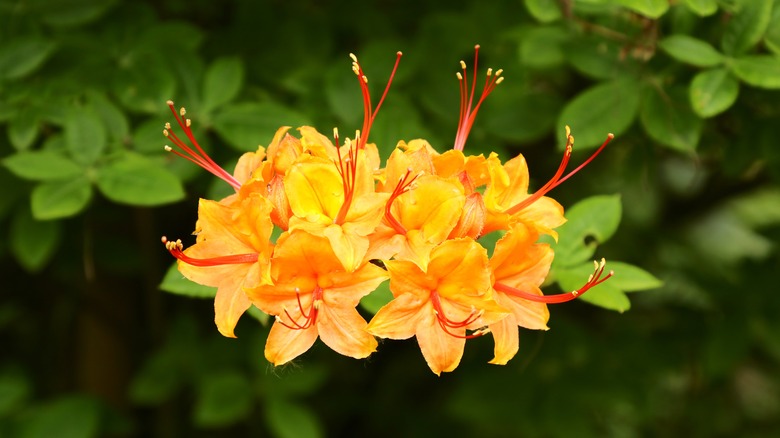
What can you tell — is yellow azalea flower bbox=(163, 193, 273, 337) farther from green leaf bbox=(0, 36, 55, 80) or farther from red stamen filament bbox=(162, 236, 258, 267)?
green leaf bbox=(0, 36, 55, 80)

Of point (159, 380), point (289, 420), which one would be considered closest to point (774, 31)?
point (289, 420)

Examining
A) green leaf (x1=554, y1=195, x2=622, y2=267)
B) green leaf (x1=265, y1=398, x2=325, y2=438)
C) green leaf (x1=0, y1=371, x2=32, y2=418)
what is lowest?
green leaf (x1=0, y1=371, x2=32, y2=418)

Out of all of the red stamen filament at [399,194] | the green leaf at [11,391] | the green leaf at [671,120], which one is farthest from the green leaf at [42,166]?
the green leaf at [671,120]

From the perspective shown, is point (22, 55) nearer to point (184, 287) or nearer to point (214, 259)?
point (184, 287)

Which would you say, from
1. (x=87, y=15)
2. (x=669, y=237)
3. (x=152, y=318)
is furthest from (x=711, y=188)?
(x=87, y=15)

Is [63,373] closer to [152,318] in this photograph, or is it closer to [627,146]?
[152,318]

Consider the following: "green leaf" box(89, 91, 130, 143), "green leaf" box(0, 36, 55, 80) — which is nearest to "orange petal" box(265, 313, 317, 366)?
"green leaf" box(89, 91, 130, 143)
